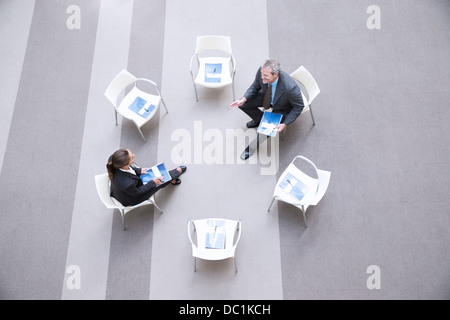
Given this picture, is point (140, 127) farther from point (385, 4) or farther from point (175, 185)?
point (385, 4)

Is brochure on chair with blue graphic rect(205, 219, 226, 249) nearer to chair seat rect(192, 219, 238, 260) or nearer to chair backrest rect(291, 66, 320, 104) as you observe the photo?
chair seat rect(192, 219, 238, 260)

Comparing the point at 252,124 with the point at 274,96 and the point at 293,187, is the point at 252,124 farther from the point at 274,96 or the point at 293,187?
the point at 293,187

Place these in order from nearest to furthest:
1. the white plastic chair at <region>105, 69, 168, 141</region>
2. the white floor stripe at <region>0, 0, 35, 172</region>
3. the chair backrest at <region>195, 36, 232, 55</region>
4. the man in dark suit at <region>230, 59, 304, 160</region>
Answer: the man in dark suit at <region>230, 59, 304, 160</region> < the white plastic chair at <region>105, 69, 168, 141</region> < the chair backrest at <region>195, 36, 232, 55</region> < the white floor stripe at <region>0, 0, 35, 172</region>

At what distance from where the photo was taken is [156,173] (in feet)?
16.4

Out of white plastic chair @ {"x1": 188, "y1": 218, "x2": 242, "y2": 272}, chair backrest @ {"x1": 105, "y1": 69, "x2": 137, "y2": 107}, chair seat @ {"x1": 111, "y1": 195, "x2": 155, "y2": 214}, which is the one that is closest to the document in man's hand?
white plastic chair @ {"x1": 188, "y1": 218, "x2": 242, "y2": 272}

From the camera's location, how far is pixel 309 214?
511cm

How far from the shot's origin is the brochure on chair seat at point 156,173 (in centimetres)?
494

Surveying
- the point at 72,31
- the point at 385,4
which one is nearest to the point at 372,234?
the point at 385,4

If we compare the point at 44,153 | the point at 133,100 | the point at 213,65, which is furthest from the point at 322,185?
the point at 44,153

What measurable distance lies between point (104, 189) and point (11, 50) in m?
3.56

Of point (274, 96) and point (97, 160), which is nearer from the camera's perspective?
point (274, 96)

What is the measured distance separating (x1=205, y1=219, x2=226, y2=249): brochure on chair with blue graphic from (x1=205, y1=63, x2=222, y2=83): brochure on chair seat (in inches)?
86.6

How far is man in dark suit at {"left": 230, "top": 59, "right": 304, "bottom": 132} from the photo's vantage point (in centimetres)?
468

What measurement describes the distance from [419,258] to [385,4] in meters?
4.39
